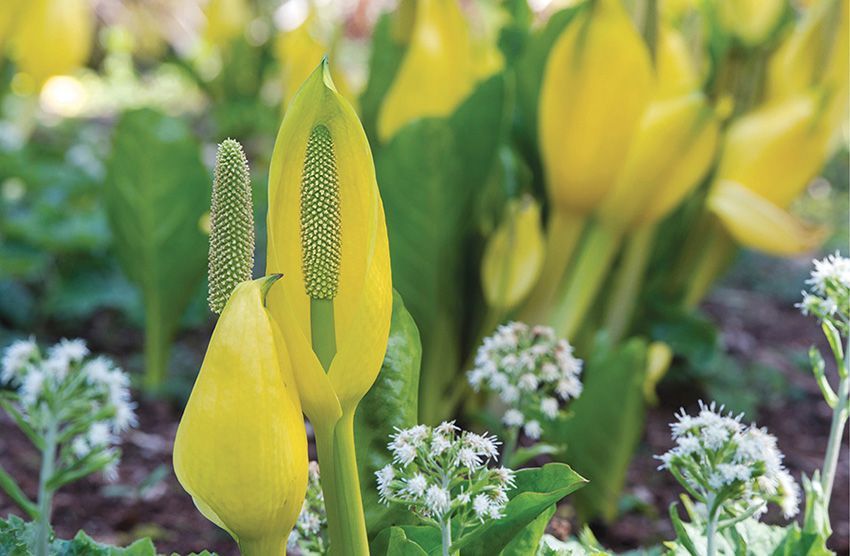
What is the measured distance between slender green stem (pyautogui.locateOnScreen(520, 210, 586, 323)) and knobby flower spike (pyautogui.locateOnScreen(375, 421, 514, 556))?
944 millimetres

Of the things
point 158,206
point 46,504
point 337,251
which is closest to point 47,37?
point 158,206

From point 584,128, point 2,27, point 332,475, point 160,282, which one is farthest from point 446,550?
point 2,27

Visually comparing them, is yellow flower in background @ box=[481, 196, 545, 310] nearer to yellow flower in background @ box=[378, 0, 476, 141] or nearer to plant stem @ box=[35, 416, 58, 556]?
yellow flower in background @ box=[378, 0, 476, 141]

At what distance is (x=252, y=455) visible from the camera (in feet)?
2.10

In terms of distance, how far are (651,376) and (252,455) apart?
1.08m

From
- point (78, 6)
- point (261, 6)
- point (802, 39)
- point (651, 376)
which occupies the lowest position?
point (651, 376)

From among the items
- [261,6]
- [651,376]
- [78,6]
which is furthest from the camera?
[261,6]

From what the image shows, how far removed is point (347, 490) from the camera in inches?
28.8

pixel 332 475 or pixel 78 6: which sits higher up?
pixel 78 6

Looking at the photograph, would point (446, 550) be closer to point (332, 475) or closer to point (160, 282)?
point (332, 475)

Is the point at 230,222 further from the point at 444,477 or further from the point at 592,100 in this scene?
the point at 592,100

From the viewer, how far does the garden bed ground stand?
1415mm

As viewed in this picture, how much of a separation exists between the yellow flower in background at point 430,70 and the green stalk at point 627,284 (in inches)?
15.4

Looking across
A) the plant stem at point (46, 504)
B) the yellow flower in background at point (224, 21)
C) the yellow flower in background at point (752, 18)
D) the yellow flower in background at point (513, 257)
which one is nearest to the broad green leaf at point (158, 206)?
the yellow flower in background at point (513, 257)
